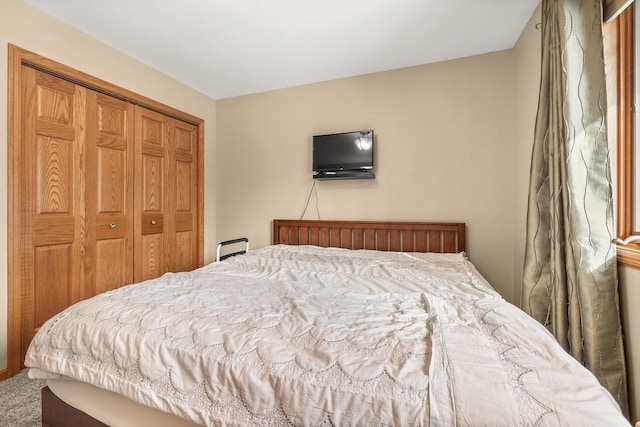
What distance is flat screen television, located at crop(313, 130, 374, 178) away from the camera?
9.11 feet

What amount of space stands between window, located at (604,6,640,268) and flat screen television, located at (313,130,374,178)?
1.68 m

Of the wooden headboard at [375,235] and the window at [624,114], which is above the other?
the window at [624,114]

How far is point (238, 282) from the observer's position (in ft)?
5.10

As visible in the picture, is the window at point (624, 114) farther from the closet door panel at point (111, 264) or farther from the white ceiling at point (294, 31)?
the closet door panel at point (111, 264)

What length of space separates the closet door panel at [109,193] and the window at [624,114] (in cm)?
336

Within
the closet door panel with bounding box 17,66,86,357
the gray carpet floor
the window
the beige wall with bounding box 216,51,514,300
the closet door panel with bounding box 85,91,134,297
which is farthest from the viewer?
the beige wall with bounding box 216,51,514,300

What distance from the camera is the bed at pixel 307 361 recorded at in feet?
2.09

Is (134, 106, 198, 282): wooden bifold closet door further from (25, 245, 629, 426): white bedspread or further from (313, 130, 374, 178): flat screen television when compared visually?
(25, 245, 629, 426): white bedspread

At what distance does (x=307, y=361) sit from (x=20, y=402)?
200 centimetres

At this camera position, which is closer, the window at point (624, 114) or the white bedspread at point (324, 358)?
the white bedspread at point (324, 358)

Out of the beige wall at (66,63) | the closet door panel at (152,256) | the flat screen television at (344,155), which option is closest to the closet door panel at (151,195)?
the closet door panel at (152,256)

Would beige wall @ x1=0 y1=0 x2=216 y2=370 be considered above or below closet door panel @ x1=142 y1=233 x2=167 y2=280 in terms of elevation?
above

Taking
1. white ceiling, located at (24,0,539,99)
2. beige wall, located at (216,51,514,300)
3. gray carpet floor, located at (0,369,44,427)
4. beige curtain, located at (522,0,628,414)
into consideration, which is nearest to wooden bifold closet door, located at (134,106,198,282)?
beige wall, located at (216,51,514,300)

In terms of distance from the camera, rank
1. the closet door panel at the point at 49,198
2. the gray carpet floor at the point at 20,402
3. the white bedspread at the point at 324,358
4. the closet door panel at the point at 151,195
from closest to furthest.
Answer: the white bedspread at the point at 324,358 < the gray carpet floor at the point at 20,402 < the closet door panel at the point at 49,198 < the closet door panel at the point at 151,195
